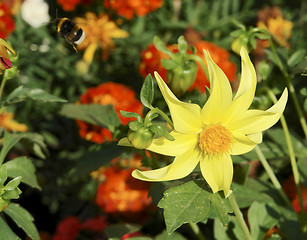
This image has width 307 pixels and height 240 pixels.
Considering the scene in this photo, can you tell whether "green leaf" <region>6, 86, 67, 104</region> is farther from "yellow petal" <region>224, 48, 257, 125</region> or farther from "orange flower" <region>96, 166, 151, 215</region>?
"orange flower" <region>96, 166, 151, 215</region>

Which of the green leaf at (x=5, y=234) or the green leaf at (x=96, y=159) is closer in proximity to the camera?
the green leaf at (x=5, y=234)

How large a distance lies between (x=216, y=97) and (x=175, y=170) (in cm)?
14

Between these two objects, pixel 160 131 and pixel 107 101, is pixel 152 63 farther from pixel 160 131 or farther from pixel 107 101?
pixel 160 131

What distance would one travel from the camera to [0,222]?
917 mm

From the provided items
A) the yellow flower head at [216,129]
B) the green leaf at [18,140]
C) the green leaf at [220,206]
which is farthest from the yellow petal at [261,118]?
the green leaf at [18,140]

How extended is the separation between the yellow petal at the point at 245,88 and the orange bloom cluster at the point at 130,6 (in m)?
1.04

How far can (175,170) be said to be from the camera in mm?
789

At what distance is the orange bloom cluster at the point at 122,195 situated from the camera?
1441 mm

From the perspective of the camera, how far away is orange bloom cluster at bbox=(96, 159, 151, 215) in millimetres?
1441

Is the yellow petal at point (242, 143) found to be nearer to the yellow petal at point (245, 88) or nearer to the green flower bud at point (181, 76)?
the yellow petal at point (245, 88)

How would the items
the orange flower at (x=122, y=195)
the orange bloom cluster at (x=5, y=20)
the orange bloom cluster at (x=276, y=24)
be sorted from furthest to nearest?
the orange bloom cluster at (x=276, y=24) < the orange bloom cluster at (x=5, y=20) < the orange flower at (x=122, y=195)

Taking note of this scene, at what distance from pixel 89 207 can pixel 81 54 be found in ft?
2.26

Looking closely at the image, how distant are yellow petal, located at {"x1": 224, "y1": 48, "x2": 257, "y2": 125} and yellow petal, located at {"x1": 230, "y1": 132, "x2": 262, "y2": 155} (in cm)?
4

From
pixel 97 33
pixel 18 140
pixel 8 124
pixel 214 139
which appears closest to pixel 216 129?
pixel 214 139
